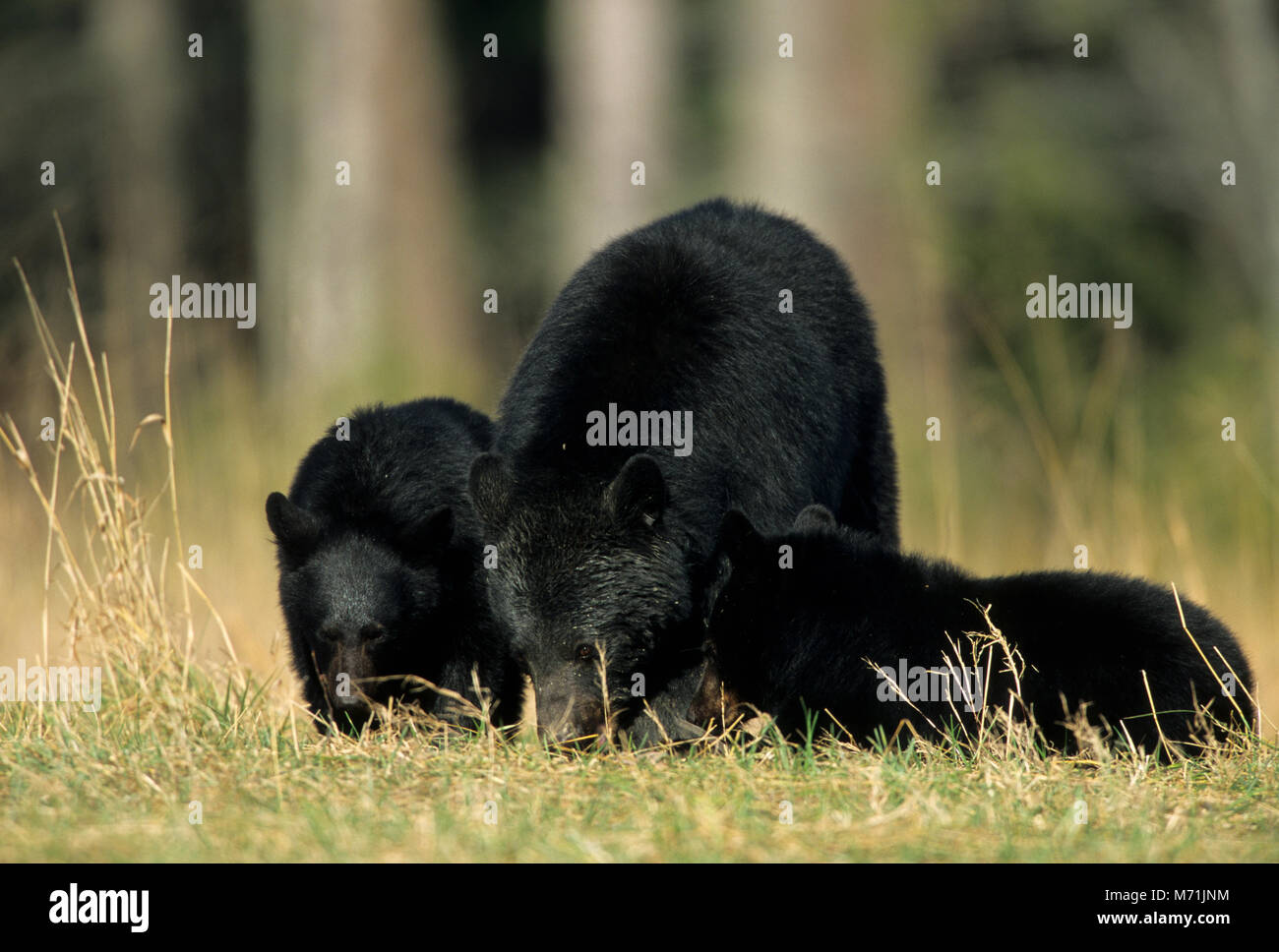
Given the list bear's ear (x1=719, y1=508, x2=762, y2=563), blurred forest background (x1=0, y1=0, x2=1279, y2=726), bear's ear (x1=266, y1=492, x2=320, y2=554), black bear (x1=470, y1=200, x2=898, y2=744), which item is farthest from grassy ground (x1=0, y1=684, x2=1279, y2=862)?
blurred forest background (x1=0, y1=0, x2=1279, y2=726)

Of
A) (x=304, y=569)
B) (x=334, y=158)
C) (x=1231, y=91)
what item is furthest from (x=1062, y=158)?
(x=304, y=569)

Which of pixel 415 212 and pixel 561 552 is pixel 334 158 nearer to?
pixel 415 212

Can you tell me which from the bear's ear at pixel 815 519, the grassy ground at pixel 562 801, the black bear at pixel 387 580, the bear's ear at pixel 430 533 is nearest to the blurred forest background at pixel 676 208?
the black bear at pixel 387 580

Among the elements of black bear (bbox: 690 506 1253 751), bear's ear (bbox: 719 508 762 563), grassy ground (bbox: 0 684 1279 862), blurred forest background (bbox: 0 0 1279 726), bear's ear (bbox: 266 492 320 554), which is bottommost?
grassy ground (bbox: 0 684 1279 862)

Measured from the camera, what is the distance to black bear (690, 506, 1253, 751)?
216 inches

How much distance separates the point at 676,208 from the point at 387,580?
12.3 metres

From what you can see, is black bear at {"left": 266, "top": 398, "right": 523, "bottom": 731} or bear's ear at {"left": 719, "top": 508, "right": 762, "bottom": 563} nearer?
bear's ear at {"left": 719, "top": 508, "right": 762, "bottom": 563}

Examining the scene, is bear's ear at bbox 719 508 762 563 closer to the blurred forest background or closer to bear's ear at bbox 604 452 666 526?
bear's ear at bbox 604 452 666 526

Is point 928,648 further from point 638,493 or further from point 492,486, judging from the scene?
point 492,486

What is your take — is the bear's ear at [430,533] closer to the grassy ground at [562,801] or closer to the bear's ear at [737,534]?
the grassy ground at [562,801]

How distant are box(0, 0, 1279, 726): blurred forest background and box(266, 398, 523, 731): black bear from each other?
1.13 feet
